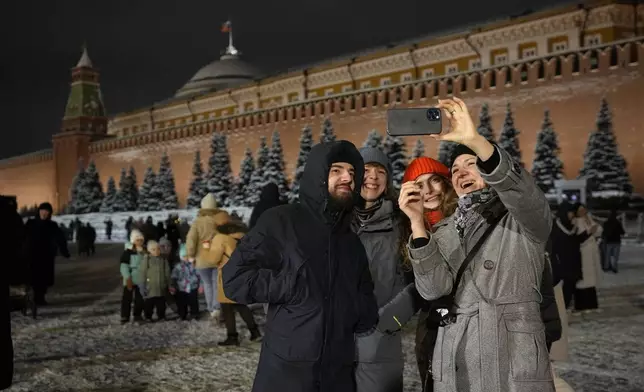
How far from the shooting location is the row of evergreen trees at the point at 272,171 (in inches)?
658

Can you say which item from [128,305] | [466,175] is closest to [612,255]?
[128,305]

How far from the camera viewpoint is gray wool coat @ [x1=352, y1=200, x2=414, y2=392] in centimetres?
226

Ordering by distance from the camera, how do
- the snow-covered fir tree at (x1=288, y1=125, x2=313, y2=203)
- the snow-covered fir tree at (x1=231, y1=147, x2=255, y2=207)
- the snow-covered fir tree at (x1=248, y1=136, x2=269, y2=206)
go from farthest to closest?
the snow-covered fir tree at (x1=231, y1=147, x2=255, y2=207) < the snow-covered fir tree at (x1=248, y1=136, x2=269, y2=206) < the snow-covered fir tree at (x1=288, y1=125, x2=313, y2=203)

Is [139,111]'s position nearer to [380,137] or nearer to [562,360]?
[380,137]

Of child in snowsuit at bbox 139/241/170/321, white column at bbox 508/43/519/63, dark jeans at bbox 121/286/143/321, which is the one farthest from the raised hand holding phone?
white column at bbox 508/43/519/63

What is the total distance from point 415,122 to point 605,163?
639 inches

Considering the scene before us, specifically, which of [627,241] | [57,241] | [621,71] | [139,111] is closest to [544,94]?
[621,71]

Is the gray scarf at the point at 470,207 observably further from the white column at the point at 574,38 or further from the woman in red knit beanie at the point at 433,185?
the white column at the point at 574,38

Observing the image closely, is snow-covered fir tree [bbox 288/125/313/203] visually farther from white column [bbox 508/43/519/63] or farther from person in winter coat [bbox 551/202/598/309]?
person in winter coat [bbox 551/202/598/309]

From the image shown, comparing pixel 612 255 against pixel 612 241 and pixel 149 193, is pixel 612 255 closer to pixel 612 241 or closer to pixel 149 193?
pixel 612 241

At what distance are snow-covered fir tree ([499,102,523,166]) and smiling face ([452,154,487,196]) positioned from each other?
679 inches

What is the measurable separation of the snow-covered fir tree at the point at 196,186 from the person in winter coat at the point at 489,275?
26.7 m

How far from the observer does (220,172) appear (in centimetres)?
2817

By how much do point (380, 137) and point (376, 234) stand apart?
20249 mm
